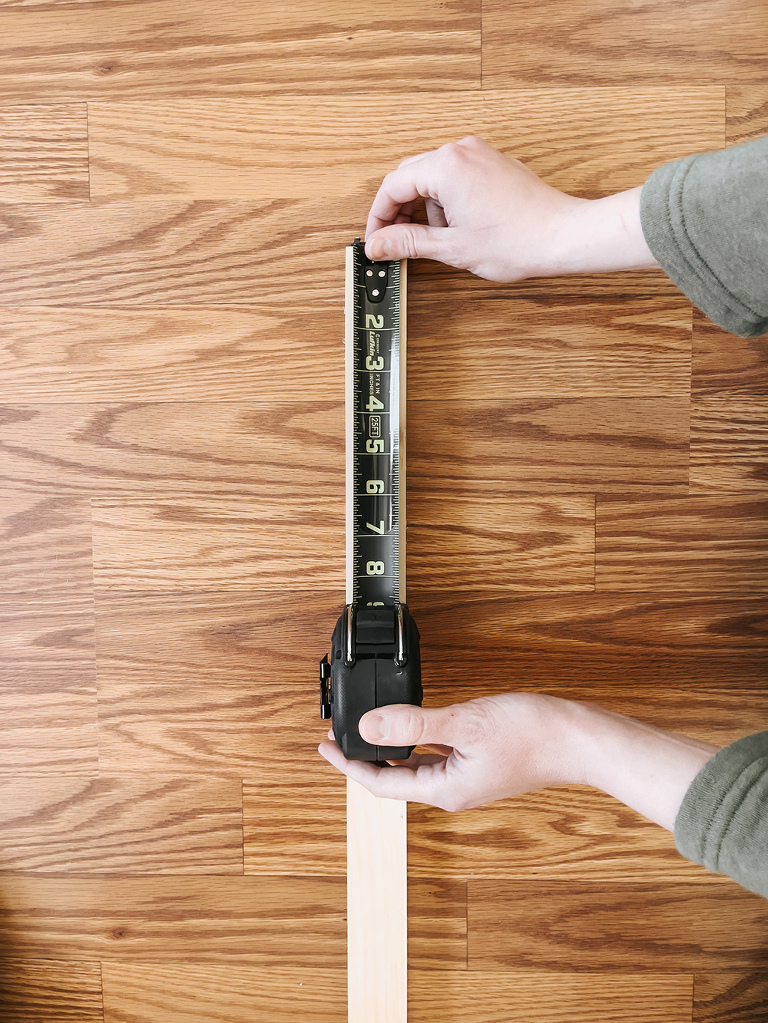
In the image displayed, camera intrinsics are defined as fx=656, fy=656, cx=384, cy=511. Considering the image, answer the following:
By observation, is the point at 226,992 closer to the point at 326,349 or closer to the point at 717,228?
the point at 326,349

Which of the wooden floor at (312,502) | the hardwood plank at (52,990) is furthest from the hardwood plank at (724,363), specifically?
the hardwood plank at (52,990)

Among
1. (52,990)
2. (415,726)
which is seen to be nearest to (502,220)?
(415,726)

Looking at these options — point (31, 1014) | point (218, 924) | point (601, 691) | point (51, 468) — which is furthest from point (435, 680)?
point (31, 1014)

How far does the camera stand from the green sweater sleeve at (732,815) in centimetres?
58

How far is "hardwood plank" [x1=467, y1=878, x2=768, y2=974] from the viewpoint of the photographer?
2.83 ft

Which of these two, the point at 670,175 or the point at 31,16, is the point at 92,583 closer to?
the point at 31,16

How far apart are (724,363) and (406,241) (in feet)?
1.39

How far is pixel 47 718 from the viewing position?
0.85 m

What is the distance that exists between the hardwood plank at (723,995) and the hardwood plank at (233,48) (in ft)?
3.89

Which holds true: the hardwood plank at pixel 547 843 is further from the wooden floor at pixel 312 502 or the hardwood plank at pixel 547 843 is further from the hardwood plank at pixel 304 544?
the hardwood plank at pixel 304 544

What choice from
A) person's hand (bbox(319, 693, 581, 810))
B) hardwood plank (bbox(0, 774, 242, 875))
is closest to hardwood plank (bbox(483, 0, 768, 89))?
person's hand (bbox(319, 693, 581, 810))

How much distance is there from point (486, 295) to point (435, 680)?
0.49 metres

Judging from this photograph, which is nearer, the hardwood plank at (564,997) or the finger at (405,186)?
the finger at (405,186)

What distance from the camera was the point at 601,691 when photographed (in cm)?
84
